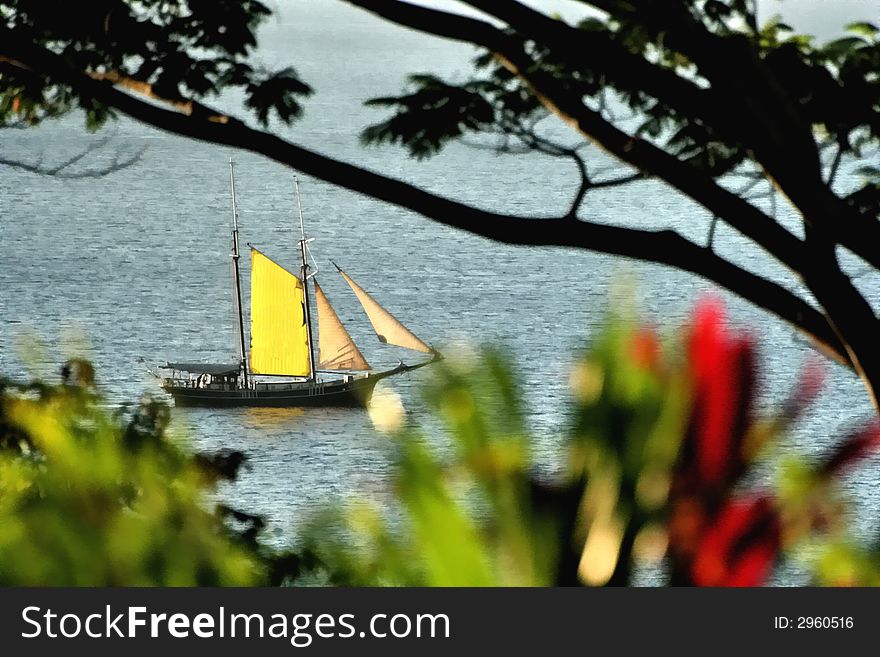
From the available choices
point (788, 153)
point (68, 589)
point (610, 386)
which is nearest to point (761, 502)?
point (610, 386)

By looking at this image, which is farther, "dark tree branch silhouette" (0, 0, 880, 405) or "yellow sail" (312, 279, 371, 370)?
"yellow sail" (312, 279, 371, 370)

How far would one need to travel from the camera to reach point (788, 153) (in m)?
3.42

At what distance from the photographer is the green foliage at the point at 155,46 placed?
455 cm

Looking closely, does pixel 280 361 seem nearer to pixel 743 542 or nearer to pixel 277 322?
pixel 277 322

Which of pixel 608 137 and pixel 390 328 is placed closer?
pixel 608 137

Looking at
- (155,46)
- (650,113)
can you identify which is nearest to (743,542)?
(650,113)

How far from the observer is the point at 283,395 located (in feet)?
169

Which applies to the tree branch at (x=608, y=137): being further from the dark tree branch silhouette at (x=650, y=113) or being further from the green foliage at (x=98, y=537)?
the green foliage at (x=98, y=537)

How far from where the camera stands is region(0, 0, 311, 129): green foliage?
455 centimetres

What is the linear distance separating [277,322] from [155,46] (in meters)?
44.3

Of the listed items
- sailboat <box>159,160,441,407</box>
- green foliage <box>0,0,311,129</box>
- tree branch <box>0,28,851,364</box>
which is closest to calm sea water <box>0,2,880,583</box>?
sailboat <box>159,160,441,407</box>

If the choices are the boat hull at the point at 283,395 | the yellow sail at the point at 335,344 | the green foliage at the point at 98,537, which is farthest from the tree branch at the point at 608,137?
the boat hull at the point at 283,395

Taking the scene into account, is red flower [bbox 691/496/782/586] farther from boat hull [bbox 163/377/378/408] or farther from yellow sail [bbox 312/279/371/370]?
boat hull [bbox 163/377/378/408]

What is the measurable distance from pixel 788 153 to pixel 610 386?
2.29 m
